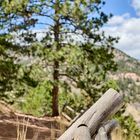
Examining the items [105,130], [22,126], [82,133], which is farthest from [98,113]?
[22,126]

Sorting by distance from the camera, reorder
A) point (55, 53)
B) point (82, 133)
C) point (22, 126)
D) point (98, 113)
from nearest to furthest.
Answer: point (82, 133), point (98, 113), point (22, 126), point (55, 53)

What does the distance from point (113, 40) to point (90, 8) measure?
196 centimetres

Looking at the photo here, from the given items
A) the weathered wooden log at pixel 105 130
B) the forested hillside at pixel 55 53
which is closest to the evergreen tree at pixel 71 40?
the forested hillside at pixel 55 53

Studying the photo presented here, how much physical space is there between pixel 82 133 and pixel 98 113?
1.45 ft

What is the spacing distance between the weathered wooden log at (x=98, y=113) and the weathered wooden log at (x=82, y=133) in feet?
0.10

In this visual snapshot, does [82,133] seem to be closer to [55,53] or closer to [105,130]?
[105,130]

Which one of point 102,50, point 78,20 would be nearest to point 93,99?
point 102,50

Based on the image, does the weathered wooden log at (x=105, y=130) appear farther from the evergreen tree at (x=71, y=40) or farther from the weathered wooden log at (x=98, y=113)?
the evergreen tree at (x=71, y=40)

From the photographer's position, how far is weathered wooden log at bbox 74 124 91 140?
3546 millimetres

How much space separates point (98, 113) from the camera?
13.1ft

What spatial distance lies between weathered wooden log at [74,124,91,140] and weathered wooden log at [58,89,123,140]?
0.10 feet

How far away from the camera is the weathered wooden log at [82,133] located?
11.6 ft

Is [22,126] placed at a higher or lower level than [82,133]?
lower

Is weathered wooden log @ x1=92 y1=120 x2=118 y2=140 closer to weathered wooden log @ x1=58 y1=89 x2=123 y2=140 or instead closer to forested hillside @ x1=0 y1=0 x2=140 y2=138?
weathered wooden log @ x1=58 y1=89 x2=123 y2=140
